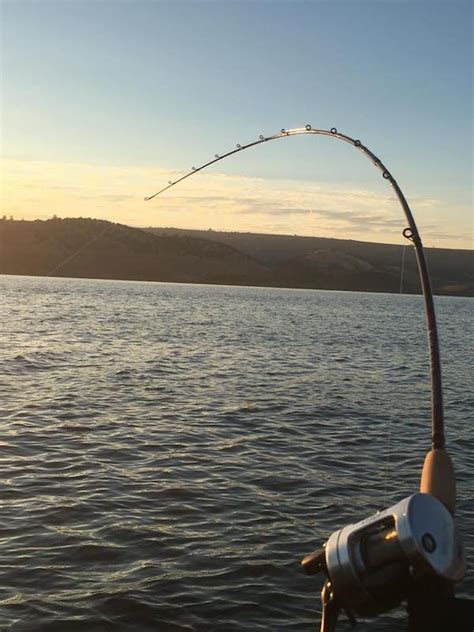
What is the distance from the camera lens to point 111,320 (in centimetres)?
6050

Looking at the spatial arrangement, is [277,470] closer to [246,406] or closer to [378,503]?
[378,503]

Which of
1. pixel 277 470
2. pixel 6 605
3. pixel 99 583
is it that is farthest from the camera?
pixel 277 470

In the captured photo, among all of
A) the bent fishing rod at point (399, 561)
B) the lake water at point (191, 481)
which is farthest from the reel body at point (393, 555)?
the lake water at point (191, 481)

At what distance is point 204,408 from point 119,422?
325 cm

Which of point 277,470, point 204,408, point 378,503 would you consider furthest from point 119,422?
point 378,503

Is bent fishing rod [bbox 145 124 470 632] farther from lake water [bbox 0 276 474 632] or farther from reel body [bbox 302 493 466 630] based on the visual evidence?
lake water [bbox 0 276 474 632]

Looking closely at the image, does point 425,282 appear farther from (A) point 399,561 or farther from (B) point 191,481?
(B) point 191,481

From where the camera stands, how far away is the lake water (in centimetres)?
874

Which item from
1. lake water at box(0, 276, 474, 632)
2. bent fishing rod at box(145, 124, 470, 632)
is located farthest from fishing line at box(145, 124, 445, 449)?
lake water at box(0, 276, 474, 632)

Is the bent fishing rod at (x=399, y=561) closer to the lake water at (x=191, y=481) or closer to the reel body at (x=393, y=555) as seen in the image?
the reel body at (x=393, y=555)

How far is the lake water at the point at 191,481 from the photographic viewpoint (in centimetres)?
874

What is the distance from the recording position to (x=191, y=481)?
527 inches

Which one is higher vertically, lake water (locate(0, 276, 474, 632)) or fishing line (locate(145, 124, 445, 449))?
fishing line (locate(145, 124, 445, 449))

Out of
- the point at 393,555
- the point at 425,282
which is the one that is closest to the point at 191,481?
the point at 425,282
